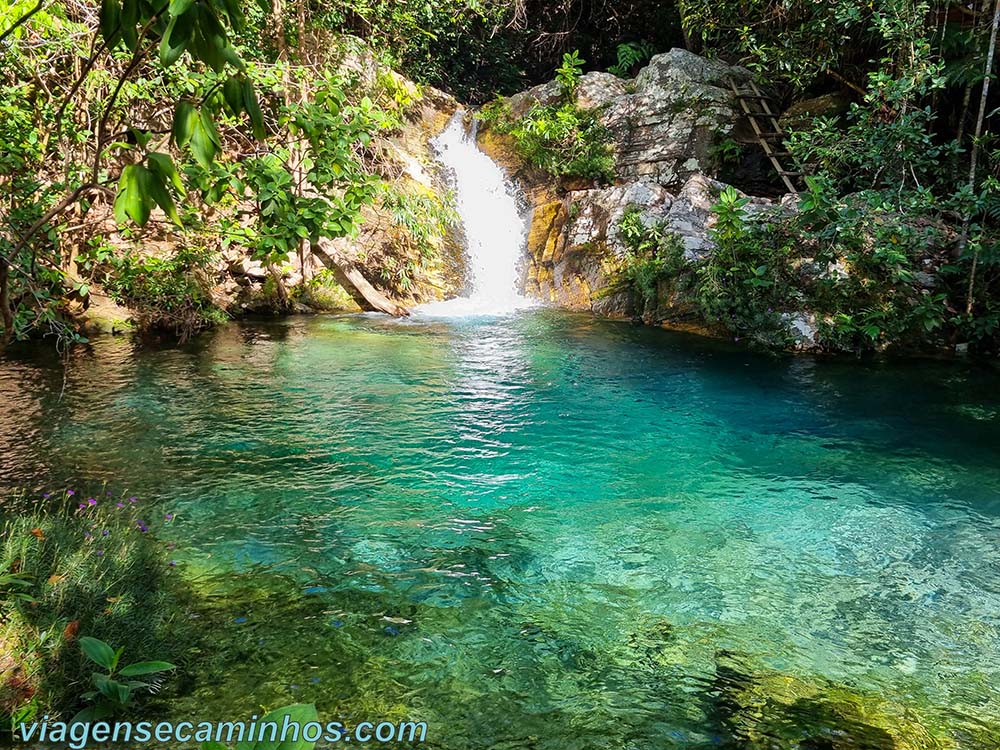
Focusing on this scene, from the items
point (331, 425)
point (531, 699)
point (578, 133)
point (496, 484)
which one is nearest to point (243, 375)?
point (331, 425)

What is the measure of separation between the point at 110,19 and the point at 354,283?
11766 millimetres

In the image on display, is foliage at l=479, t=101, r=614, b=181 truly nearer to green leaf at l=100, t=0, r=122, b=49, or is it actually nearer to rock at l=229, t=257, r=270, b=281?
rock at l=229, t=257, r=270, b=281

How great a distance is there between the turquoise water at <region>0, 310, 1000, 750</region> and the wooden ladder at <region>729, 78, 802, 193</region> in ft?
23.6

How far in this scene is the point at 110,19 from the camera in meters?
1.32

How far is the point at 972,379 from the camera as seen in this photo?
338 inches

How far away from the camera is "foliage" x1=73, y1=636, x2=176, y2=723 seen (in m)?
2.06

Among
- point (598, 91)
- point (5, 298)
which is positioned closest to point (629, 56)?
point (598, 91)

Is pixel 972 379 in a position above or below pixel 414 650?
above

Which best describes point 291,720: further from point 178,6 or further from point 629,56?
point 629,56

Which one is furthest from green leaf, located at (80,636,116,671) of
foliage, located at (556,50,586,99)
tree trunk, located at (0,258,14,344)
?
foliage, located at (556,50,586,99)

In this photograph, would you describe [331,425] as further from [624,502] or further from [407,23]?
[407,23]

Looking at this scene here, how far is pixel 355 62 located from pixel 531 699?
1406cm

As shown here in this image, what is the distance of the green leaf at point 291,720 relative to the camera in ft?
3.22

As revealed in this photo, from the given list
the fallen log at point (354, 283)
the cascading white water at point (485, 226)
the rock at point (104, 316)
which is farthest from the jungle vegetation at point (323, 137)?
the cascading white water at point (485, 226)
